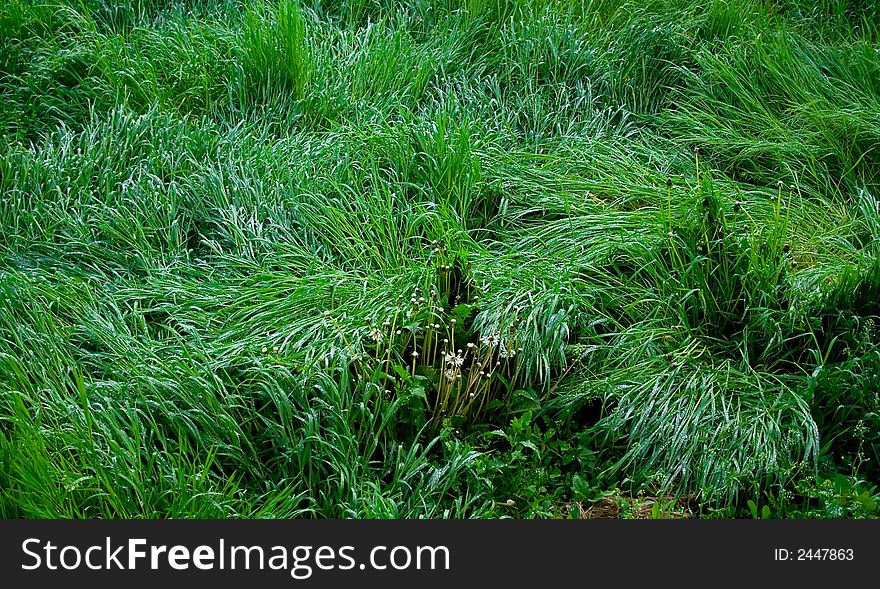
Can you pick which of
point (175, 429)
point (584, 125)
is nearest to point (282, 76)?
point (584, 125)

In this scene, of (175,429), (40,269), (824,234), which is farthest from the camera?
(824,234)

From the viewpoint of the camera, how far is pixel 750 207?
3.76 meters

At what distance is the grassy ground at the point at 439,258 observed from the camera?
2725 mm

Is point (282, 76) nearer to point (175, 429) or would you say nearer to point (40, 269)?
point (40, 269)

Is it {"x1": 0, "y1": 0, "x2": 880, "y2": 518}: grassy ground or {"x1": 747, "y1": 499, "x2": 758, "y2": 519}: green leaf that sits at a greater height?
{"x1": 0, "y1": 0, "x2": 880, "y2": 518}: grassy ground

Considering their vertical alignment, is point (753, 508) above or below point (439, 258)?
below

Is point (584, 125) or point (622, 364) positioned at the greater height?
point (584, 125)

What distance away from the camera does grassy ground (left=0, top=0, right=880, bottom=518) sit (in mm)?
2725

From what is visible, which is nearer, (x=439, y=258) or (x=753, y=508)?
(x=753, y=508)

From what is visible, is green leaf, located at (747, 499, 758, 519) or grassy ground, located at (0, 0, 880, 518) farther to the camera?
grassy ground, located at (0, 0, 880, 518)

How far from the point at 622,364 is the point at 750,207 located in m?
1.12

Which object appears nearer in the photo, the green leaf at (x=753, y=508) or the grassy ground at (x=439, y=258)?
the green leaf at (x=753, y=508)

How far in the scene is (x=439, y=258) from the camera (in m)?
3.18

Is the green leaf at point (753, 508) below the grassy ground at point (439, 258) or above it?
below
